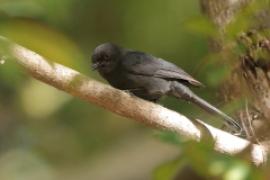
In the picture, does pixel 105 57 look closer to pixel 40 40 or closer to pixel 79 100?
pixel 79 100

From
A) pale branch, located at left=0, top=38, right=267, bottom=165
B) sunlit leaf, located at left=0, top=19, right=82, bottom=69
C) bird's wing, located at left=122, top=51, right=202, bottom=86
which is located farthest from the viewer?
bird's wing, located at left=122, top=51, right=202, bottom=86

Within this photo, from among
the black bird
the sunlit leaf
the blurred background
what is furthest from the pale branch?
the sunlit leaf

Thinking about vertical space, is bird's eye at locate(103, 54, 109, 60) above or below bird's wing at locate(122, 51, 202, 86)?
above

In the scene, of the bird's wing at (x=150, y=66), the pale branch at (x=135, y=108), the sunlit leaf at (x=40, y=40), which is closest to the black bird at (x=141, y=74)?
the bird's wing at (x=150, y=66)

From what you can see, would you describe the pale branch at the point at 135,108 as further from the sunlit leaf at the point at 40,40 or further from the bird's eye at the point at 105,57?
the sunlit leaf at the point at 40,40

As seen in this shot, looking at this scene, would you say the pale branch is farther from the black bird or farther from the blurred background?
the black bird

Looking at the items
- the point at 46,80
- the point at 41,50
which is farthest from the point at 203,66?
the point at 46,80

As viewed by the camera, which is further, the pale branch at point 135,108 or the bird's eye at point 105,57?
the bird's eye at point 105,57
